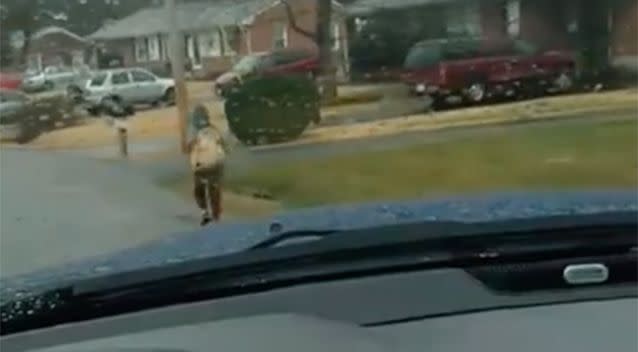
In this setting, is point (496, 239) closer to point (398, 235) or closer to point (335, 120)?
point (398, 235)

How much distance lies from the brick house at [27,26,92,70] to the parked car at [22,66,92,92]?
0.7 inches

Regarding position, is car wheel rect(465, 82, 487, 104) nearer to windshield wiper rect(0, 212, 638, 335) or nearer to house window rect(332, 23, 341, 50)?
house window rect(332, 23, 341, 50)

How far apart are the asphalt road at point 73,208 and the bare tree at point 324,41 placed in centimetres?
56

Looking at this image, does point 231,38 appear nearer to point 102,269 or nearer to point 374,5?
point 374,5

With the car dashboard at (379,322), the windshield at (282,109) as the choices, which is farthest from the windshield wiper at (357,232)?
the windshield at (282,109)

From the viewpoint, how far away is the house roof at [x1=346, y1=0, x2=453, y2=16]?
3.34 m

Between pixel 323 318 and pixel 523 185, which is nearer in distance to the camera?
pixel 323 318

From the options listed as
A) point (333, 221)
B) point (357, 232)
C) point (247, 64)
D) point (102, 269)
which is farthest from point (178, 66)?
point (357, 232)

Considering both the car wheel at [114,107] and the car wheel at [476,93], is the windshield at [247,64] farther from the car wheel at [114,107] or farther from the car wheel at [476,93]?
the car wheel at [476,93]

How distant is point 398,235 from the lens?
122cm

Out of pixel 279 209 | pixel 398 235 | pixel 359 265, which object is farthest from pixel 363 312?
pixel 279 209

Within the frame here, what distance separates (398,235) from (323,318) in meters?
0.28

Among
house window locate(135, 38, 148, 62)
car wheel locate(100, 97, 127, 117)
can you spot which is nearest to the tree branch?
house window locate(135, 38, 148, 62)

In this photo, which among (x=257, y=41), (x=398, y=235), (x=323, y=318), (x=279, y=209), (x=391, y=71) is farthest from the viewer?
(x=391, y=71)
